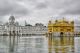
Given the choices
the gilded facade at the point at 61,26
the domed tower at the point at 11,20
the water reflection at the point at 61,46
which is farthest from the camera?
the domed tower at the point at 11,20

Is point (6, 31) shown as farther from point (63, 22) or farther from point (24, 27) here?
point (63, 22)

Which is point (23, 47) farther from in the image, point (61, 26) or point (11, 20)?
point (11, 20)

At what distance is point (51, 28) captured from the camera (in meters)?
106

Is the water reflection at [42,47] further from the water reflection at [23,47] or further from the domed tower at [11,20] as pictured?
the domed tower at [11,20]

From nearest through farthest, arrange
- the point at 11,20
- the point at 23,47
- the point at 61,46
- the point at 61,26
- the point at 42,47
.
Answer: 1. the point at 23,47
2. the point at 42,47
3. the point at 61,46
4. the point at 61,26
5. the point at 11,20

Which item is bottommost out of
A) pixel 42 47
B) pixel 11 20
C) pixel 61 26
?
pixel 42 47

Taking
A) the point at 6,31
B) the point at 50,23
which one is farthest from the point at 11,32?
the point at 50,23

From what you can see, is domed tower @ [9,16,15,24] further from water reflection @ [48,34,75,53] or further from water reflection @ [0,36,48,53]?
water reflection @ [0,36,48,53]

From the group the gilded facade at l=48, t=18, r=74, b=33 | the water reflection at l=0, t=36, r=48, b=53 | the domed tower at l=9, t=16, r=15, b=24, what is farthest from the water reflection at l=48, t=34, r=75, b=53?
the domed tower at l=9, t=16, r=15, b=24

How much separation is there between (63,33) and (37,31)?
34781 millimetres

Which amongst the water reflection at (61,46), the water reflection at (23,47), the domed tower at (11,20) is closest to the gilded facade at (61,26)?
the domed tower at (11,20)

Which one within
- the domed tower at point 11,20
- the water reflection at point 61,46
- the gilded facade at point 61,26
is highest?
the domed tower at point 11,20

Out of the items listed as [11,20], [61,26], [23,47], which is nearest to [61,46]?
[23,47]

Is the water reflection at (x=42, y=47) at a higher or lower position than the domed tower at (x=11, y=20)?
lower
